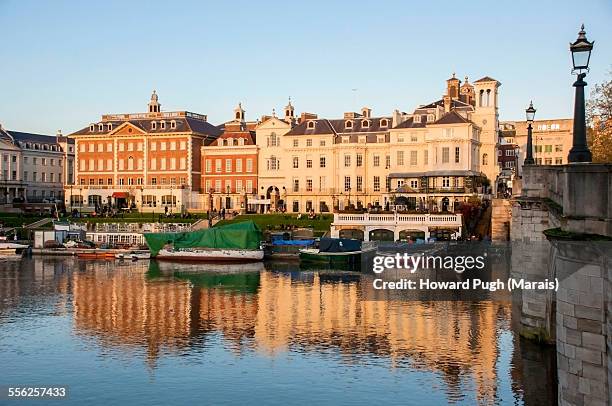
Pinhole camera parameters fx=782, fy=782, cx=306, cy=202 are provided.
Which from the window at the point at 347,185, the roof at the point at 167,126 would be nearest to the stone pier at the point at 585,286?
the window at the point at 347,185

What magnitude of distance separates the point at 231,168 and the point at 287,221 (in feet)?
63.8

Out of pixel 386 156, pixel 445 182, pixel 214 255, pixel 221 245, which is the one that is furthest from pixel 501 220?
pixel 386 156

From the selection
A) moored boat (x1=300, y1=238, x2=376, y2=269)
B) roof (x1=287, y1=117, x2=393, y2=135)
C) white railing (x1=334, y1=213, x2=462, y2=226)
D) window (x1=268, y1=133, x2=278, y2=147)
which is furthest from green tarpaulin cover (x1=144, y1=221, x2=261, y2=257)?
window (x1=268, y1=133, x2=278, y2=147)

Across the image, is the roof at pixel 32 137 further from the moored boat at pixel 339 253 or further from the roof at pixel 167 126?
the moored boat at pixel 339 253

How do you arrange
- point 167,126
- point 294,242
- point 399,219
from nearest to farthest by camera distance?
point 399,219 < point 294,242 < point 167,126

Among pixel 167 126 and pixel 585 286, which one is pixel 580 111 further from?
pixel 167 126

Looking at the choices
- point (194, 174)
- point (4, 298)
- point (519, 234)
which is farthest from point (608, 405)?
point (194, 174)

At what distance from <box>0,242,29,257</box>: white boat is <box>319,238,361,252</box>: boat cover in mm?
29190

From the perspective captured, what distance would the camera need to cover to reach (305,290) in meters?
46.9

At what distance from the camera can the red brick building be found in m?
96.7

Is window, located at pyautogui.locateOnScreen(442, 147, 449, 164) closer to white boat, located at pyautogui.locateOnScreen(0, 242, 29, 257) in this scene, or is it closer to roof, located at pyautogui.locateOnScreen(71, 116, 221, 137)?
roof, located at pyautogui.locateOnScreen(71, 116, 221, 137)

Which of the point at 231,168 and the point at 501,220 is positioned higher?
the point at 231,168

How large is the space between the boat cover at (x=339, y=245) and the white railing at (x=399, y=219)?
5936 millimetres

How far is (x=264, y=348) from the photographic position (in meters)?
30.4
